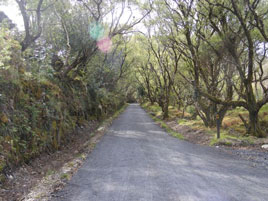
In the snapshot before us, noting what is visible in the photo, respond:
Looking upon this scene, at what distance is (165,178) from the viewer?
16.9 ft

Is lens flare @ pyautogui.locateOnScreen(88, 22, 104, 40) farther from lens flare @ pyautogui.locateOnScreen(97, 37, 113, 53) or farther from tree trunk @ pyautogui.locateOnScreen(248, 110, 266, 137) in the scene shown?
tree trunk @ pyautogui.locateOnScreen(248, 110, 266, 137)

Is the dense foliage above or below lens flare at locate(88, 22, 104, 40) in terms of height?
below

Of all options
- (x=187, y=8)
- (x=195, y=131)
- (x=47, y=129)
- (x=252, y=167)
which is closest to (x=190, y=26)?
(x=187, y=8)

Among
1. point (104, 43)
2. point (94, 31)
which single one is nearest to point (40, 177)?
point (94, 31)

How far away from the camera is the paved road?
13.9 ft

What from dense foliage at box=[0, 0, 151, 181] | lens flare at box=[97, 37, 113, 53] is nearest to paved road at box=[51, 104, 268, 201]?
dense foliage at box=[0, 0, 151, 181]

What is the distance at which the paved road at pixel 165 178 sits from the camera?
13.9 ft

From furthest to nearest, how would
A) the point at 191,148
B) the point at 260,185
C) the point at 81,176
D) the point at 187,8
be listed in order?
the point at 187,8, the point at 191,148, the point at 81,176, the point at 260,185

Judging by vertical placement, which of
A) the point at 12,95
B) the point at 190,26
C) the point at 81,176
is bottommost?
the point at 81,176

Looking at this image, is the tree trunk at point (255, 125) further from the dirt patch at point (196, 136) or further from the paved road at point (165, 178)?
the paved road at point (165, 178)

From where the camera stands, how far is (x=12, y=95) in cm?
639

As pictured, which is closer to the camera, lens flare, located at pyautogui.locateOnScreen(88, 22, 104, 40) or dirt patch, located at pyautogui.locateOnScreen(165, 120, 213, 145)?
dirt patch, located at pyautogui.locateOnScreen(165, 120, 213, 145)

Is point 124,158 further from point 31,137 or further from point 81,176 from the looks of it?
point 31,137

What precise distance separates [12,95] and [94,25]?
938 cm
